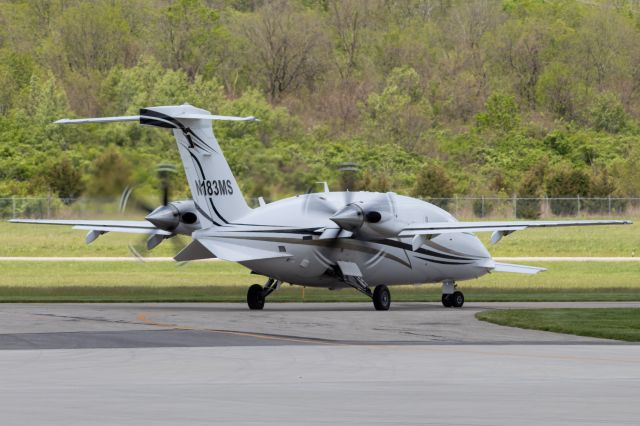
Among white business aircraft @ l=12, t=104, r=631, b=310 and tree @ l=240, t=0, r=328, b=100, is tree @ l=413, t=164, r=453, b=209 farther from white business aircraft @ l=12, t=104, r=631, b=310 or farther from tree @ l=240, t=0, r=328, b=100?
white business aircraft @ l=12, t=104, r=631, b=310

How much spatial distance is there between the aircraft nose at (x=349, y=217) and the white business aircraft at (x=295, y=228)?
3cm

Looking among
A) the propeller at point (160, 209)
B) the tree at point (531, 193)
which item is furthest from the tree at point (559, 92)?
the propeller at point (160, 209)

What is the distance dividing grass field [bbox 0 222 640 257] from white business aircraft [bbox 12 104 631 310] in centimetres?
3736

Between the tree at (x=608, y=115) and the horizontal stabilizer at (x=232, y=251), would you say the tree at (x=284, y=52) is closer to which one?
the tree at (x=608, y=115)

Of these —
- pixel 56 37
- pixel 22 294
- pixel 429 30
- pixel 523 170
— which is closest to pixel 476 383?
pixel 22 294

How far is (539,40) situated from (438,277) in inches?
3772

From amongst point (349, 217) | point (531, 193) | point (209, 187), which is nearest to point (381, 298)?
point (349, 217)

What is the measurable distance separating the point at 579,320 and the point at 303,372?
45.5ft

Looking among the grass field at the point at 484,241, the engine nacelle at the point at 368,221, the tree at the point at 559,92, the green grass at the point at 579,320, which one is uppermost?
Answer: the tree at the point at 559,92

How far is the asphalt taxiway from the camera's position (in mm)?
16641

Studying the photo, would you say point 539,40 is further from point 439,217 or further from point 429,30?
point 439,217

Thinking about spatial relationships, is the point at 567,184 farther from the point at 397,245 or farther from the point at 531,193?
the point at 397,245

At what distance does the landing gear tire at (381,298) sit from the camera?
4084 cm

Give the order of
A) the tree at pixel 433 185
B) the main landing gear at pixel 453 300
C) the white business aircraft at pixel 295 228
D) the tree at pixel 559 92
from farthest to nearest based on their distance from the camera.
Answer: the tree at pixel 559 92, the tree at pixel 433 185, the main landing gear at pixel 453 300, the white business aircraft at pixel 295 228
